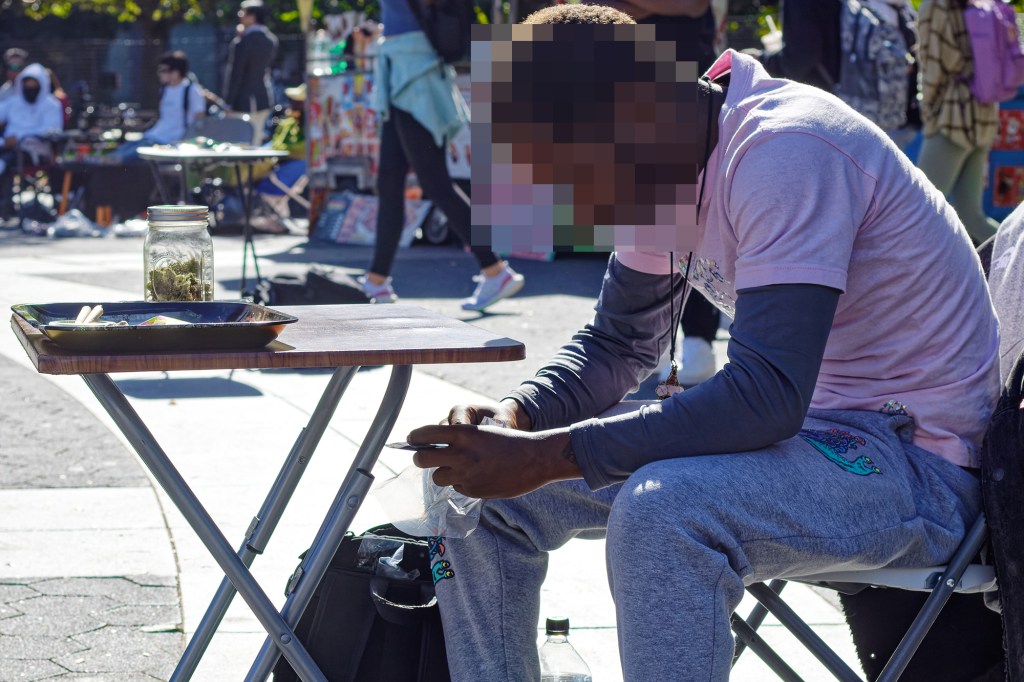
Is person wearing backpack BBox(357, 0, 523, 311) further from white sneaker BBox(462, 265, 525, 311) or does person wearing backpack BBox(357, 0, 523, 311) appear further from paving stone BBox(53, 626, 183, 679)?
paving stone BBox(53, 626, 183, 679)

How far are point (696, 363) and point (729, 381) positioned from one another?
361cm

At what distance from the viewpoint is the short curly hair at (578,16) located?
2.11 metres

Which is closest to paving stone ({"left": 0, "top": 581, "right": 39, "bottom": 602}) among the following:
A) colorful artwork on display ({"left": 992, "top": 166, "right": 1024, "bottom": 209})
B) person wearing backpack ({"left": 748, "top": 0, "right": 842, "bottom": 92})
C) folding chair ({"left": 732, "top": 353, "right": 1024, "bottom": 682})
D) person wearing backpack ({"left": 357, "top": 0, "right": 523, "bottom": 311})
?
folding chair ({"left": 732, "top": 353, "right": 1024, "bottom": 682})

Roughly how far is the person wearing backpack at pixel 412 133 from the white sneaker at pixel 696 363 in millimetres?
2032

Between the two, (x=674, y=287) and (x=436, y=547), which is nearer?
(x=436, y=547)

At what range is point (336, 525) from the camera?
2.28 m

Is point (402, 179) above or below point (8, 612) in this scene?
above

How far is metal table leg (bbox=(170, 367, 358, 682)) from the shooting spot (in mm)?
2432

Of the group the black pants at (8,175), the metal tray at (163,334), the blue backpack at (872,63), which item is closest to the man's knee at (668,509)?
the metal tray at (163,334)

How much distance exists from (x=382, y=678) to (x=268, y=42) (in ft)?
39.4

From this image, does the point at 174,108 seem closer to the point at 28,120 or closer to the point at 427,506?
the point at 28,120

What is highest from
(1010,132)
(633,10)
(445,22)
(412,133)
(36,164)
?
(633,10)

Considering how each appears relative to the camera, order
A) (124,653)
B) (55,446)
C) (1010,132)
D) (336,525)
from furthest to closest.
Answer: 1. (1010,132)
2. (55,446)
3. (124,653)
4. (336,525)

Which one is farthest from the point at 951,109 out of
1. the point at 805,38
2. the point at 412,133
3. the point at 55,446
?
the point at 55,446
